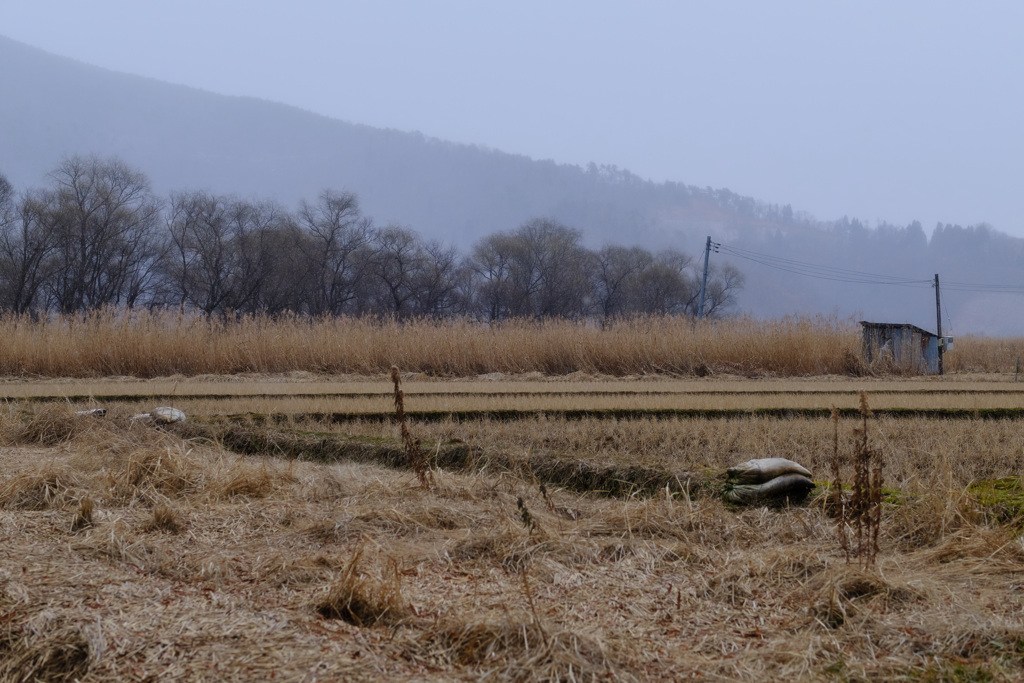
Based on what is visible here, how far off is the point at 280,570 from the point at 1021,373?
23.2m

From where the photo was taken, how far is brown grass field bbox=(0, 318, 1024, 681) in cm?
247

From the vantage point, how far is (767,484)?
15.0 feet

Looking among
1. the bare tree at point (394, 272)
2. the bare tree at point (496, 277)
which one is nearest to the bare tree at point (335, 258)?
the bare tree at point (394, 272)

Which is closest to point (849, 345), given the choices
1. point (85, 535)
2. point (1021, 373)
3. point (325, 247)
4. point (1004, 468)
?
point (1021, 373)

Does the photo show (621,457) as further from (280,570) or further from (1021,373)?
(1021,373)

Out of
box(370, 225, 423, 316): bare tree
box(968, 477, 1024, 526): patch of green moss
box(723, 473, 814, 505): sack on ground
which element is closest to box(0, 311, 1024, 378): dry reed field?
box(723, 473, 814, 505): sack on ground

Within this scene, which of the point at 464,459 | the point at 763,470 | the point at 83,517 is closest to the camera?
the point at 83,517

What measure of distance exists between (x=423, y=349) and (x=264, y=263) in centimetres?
3686

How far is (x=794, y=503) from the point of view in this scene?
4578 millimetres

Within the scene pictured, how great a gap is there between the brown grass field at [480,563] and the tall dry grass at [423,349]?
429 inches

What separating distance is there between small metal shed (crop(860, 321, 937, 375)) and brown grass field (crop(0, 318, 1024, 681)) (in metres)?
13.0

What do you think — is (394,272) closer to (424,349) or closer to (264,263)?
(264,263)

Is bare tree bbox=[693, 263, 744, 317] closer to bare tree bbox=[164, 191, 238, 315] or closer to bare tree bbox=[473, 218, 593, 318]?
bare tree bbox=[473, 218, 593, 318]

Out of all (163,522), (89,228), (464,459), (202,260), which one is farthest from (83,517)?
(202,260)
